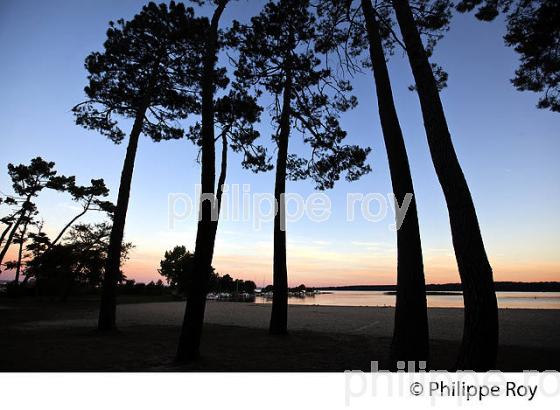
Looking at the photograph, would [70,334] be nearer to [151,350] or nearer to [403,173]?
[151,350]

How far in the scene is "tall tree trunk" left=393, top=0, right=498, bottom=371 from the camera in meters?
4.04

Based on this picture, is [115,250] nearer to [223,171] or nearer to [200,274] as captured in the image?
[223,171]

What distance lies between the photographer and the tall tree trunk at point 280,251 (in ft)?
31.7

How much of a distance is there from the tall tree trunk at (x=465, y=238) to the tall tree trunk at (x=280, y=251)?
5711 mm

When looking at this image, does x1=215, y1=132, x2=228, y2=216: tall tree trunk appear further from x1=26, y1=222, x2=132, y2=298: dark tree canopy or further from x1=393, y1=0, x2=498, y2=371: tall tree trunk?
x1=26, y1=222, x2=132, y2=298: dark tree canopy

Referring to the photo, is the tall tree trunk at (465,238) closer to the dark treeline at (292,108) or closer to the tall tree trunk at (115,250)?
the dark treeline at (292,108)

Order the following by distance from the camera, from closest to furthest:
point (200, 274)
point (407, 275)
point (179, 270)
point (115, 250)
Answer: point (407, 275)
point (200, 274)
point (115, 250)
point (179, 270)

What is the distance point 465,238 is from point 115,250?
369 inches

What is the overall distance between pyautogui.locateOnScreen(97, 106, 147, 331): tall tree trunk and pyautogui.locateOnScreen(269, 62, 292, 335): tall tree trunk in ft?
15.4

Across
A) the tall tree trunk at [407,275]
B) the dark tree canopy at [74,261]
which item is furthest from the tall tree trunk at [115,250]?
the dark tree canopy at [74,261]

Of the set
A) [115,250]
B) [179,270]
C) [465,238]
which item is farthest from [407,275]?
[179,270]

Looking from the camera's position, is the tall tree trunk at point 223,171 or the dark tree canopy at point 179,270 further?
the dark tree canopy at point 179,270

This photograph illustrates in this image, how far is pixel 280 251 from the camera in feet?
32.6
